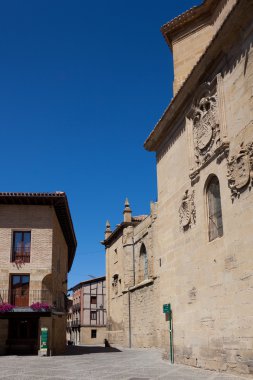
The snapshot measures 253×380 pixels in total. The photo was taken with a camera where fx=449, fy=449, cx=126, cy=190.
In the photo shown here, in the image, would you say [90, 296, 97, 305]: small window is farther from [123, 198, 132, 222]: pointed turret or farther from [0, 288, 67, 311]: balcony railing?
[0, 288, 67, 311]: balcony railing

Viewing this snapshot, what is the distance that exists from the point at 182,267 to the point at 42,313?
9.09 metres

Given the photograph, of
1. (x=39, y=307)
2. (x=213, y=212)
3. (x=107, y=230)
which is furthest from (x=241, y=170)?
(x=107, y=230)

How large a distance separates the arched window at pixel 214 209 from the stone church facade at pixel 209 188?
29mm

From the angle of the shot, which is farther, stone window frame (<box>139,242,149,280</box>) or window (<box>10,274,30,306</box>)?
stone window frame (<box>139,242,149,280</box>)

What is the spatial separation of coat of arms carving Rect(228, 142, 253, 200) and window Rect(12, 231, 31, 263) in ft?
45.1

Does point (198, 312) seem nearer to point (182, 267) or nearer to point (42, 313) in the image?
point (182, 267)

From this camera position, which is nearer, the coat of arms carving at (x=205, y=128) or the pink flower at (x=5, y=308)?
the coat of arms carving at (x=205, y=128)

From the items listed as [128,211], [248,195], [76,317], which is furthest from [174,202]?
[76,317]

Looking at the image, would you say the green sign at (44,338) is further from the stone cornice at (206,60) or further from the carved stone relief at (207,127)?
the carved stone relief at (207,127)

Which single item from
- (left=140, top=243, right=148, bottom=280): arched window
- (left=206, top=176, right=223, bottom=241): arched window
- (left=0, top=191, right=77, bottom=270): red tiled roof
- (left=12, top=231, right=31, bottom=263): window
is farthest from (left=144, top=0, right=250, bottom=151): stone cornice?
(left=140, top=243, right=148, bottom=280): arched window

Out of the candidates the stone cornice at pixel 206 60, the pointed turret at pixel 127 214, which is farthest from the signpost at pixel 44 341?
the pointed turret at pixel 127 214

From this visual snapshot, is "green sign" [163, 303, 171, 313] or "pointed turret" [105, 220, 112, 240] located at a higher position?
"pointed turret" [105, 220, 112, 240]

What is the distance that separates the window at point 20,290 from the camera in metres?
21.5

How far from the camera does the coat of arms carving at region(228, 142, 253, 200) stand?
10.5 metres
